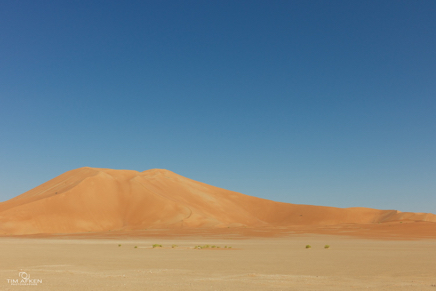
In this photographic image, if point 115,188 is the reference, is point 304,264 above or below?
below

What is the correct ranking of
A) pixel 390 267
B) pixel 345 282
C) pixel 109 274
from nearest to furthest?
pixel 345 282
pixel 109 274
pixel 390 267

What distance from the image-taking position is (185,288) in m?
11.2

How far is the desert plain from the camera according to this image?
1321 cm

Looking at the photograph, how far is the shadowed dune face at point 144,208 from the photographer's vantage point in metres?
75.0

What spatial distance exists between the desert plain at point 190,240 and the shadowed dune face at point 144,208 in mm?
296

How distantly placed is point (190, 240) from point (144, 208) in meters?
42.9

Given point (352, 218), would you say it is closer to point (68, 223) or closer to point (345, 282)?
point (68, 223)

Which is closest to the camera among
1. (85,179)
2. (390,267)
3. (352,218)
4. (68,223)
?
(390,267)

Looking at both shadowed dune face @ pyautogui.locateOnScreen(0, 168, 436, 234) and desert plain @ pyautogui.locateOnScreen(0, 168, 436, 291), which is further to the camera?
shadowed dune face @ pyautogui.locateOnScreen(0, 168, 436, 234)

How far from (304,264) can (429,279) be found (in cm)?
629

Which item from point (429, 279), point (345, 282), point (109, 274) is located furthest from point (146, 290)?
point (429, 279)

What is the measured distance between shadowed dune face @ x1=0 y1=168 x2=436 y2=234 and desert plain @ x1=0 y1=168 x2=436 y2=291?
0.30m

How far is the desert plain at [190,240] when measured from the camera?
1321cm

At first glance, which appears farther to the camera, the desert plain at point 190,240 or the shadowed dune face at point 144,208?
the shadowed dune face at point 144,208
